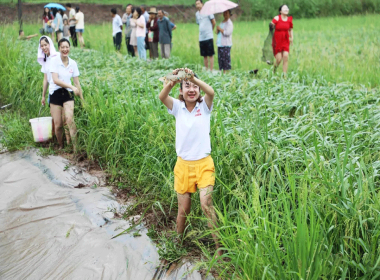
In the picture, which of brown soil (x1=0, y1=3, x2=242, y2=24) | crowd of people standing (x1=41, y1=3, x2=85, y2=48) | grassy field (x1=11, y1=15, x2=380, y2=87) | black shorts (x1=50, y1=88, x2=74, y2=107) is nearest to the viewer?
black shorts (x1=50, y1=88, x2=74, y2=107)

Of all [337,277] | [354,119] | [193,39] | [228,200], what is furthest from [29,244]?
[193,39]

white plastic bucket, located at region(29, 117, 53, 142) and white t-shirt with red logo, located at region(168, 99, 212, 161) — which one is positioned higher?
white t-shirt with red logo, located at region(168, 99, 212, 161)

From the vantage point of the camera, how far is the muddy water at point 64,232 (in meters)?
3.50

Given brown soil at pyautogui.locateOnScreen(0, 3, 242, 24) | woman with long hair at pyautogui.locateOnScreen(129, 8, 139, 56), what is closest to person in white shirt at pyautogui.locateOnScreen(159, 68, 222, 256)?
woman with long hair at pyautogui.locateOnScreen(129, 8, 139, 56)

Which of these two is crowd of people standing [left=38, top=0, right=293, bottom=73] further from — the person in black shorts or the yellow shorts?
the yellow shorts

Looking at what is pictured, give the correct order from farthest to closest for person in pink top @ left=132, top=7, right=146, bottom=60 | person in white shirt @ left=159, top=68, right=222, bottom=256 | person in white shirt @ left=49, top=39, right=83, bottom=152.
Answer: person in pink top @ left=132, top=7, right=146, bottom=60, person in white shirt @ left=49, top=39, right=83, bottom=152, person in white shirt @ left=159, top=68, right=222, bottom=256

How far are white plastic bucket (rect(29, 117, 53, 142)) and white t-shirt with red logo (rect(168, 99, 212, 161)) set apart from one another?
2.88m

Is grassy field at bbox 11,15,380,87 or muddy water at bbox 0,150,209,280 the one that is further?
grassy field at bbox 11,15,380,87

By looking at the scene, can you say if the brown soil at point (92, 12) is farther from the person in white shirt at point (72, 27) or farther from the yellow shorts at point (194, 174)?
the yellow shorts at point (194, 174)

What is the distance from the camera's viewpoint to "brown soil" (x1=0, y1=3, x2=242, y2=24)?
88.7ft

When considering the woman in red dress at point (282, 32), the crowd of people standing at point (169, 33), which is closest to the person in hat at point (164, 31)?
the crowd of people standing at point (169, 33)

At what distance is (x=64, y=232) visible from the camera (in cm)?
404

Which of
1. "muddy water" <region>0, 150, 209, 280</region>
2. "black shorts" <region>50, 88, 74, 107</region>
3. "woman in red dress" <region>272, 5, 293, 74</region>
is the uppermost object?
"woman in red dress" <region>272, 5, 293, 74</region>

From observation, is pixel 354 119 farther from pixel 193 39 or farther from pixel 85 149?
pixel 193 39
